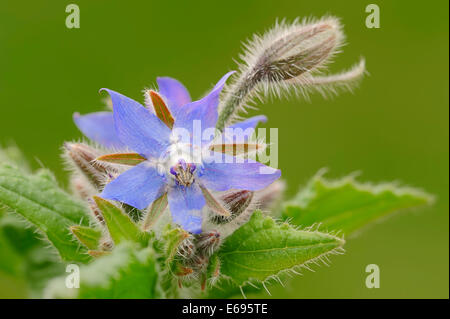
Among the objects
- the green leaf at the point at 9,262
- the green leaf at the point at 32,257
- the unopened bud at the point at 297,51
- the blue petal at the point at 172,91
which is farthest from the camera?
the green leaf at the point at 9,262

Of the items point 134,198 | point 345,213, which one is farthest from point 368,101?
point 134,198

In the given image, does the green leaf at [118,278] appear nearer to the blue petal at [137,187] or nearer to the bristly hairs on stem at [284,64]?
the blue petal at [137,187]

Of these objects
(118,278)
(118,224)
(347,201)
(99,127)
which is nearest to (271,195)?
(347,201)

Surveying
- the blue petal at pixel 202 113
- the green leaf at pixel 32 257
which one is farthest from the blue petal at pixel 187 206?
the green leaf at pixel 32 257

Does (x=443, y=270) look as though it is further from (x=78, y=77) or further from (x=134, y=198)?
(x=134, y=198)

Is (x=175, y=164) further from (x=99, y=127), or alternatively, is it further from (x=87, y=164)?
(x=99, y=127)
